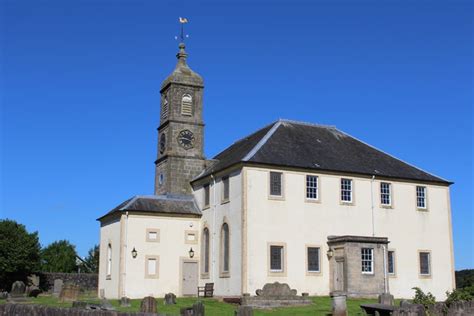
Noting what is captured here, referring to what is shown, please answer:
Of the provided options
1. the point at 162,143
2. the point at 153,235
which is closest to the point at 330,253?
the point at 153,235

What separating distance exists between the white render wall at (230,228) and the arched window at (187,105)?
7.04 meters

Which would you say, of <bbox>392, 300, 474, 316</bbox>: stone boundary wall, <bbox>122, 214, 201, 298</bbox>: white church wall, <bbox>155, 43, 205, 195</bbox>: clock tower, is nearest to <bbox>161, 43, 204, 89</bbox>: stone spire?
<bbox>155, 43, 205, 195</bbox>: clock tower

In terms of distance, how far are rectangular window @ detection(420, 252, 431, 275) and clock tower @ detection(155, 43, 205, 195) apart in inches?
628

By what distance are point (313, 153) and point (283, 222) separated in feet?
17.9

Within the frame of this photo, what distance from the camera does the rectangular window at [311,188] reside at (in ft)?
128

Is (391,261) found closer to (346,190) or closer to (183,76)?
(346,190)

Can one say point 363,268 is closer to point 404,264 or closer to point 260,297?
point 404,264

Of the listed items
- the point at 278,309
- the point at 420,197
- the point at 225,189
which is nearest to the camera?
the point at 278,309

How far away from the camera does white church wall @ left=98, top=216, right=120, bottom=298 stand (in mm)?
40781

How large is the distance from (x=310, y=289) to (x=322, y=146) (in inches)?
379

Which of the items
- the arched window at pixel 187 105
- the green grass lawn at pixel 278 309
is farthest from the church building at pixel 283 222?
the green grass lawn at pixel 278 309

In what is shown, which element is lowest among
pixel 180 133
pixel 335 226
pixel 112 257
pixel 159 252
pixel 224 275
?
pixel 224 275

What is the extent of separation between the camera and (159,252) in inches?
1594

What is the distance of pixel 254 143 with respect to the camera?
41.5m
